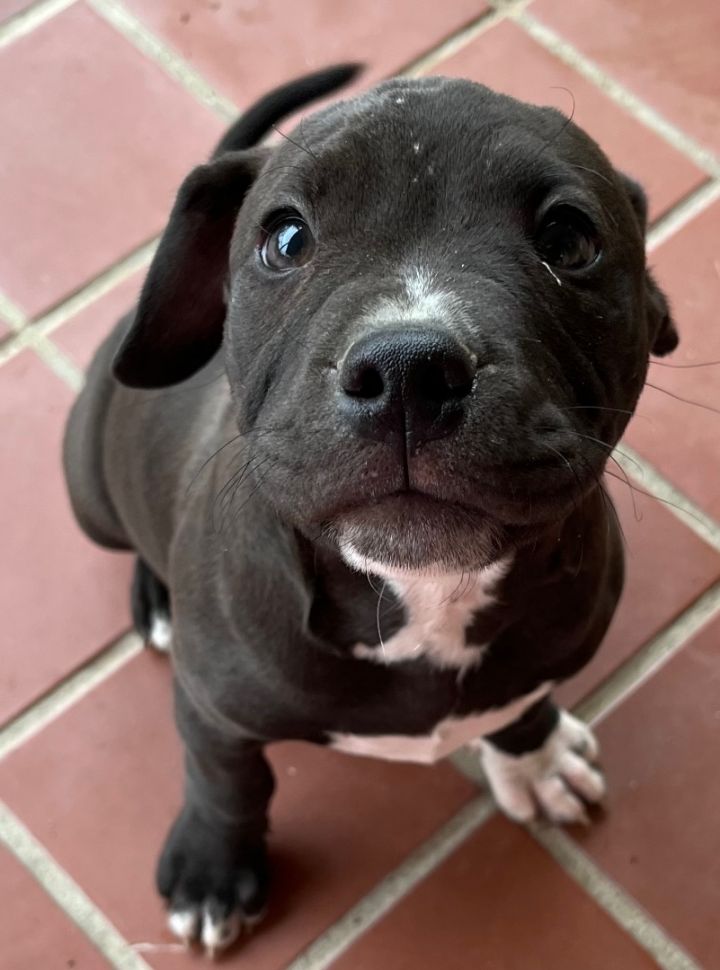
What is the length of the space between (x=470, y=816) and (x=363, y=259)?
41.2 inches

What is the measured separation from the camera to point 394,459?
0.97m

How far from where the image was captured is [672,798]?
6.10 ft

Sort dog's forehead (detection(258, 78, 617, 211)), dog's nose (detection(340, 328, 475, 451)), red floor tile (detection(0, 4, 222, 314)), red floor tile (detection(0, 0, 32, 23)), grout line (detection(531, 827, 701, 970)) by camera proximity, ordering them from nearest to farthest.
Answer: dog's nose (detection(340, 328, 475, 451))
dog's forehead (detection(258, 78, 617, 211))
grout line (detection(531, 827, 701, 970))
red floor tile (detection(0, 4, 222, 314))
red floor tile (detection(0, 0, 32, 23))

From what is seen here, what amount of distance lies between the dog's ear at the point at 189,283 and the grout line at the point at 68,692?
2.11 feet

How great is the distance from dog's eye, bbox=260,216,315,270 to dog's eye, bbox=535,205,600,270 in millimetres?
213

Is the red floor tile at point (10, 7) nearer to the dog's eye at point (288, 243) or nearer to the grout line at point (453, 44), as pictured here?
the grout line at point (453, 44)

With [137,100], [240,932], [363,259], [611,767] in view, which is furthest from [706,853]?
[137,100]

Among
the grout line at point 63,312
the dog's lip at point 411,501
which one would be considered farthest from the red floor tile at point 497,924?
the grout line at point 63,312

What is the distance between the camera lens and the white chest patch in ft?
4.17

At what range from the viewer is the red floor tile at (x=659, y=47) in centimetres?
241

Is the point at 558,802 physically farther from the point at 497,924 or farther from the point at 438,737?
the point at 438,737

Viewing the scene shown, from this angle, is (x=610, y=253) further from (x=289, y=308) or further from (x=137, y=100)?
(x=137, y=100)

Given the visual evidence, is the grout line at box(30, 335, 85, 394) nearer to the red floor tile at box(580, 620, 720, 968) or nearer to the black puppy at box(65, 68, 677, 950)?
the black puppy at box(65, 68, 677, 950)

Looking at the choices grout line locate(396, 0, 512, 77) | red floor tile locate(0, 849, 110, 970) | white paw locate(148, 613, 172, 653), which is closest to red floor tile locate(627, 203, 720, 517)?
grout line locate(396, 0, 512, 77)
